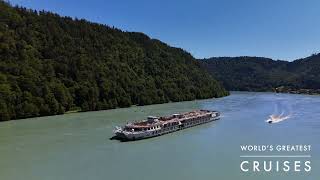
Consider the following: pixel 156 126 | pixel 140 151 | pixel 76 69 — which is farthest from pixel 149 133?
pixel 76 69

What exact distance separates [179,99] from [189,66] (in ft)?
104

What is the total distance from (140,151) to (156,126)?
10.5 metres

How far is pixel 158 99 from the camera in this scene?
104 meters

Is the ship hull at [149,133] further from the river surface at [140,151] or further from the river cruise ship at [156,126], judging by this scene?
the river surface at [140,151]

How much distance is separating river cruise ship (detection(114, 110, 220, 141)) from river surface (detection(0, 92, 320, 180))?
3.16 ft

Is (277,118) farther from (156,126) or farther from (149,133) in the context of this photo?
(149,133)

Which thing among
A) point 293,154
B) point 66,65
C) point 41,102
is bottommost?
point 293,154

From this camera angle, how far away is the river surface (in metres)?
30.0

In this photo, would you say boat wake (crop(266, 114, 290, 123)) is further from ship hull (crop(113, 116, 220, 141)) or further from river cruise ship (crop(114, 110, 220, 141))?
ship hull (crop(113, 116, 220, 141))

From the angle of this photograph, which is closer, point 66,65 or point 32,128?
point 32,128

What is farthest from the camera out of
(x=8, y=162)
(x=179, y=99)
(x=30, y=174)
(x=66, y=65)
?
(x=179, y=99)

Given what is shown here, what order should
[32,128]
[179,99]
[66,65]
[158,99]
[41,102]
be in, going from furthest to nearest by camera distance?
[179,99], [158,99], [66,65], [41,102], [32,128]

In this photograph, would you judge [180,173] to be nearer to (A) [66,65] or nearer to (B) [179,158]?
(B) [179,158]

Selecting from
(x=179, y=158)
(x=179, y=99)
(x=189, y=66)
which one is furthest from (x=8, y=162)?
(x=189, y=66)
